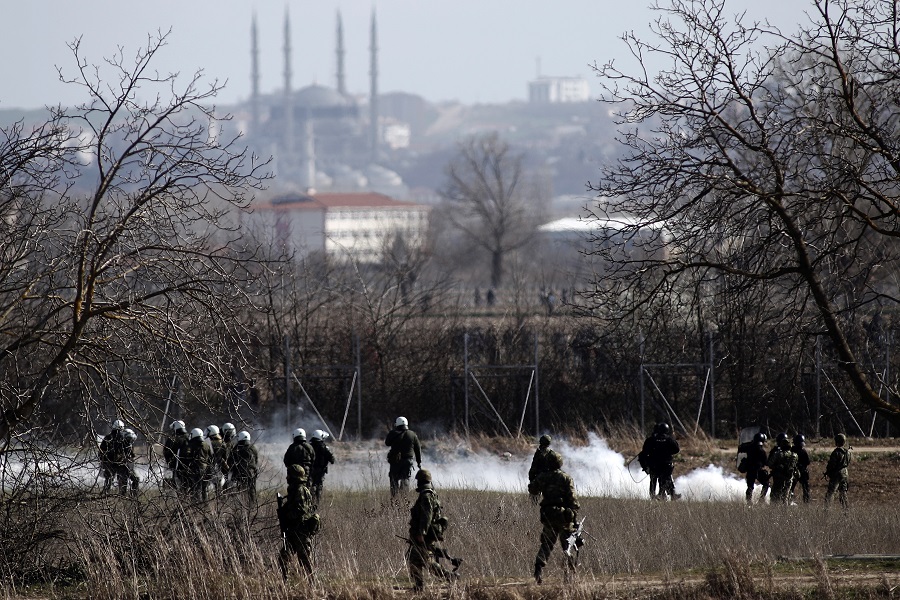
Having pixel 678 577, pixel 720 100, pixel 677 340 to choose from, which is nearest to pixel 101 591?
pixel 678 577

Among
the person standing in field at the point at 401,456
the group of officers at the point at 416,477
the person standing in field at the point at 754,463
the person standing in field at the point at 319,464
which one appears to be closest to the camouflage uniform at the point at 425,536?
the group of officers at the point at 416,477

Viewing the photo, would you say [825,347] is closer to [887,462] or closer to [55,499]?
[887,462]

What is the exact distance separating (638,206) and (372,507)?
7562mm

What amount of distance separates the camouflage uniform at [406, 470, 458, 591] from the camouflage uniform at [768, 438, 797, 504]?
23.0ft

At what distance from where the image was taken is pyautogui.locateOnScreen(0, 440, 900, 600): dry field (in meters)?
10.7

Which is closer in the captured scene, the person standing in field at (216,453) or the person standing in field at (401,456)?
the person standing in field at (216,453)

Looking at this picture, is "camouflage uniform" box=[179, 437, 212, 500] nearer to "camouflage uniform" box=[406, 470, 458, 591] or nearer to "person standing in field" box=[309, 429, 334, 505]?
"person standing in field" box=[309, 429, 334, 505]

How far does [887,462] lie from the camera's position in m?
21.7

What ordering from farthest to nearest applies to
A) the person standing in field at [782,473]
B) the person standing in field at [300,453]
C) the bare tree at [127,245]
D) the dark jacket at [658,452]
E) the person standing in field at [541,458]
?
1. the dark jacket at [658,452]
2. the person standing in field at [300,453]
3. the person standing in field at [782,473]
4. the person standing in field at [541,458]
5. the bare tree at [127,245]

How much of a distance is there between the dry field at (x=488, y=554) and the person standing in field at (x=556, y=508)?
15.3 inches

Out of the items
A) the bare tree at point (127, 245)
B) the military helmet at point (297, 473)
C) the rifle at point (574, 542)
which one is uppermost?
the bare tree at point (127, 245)

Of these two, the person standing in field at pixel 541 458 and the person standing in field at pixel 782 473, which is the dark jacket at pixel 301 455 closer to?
the person standing in field at pixel 541 458

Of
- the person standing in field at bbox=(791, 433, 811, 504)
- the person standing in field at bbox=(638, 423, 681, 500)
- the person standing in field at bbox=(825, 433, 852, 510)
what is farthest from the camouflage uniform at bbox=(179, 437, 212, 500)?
the person standing in field at bbox=(825, 433, 852, 510)

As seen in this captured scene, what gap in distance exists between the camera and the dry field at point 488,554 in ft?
35.2
